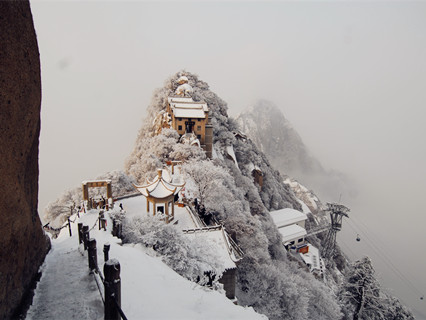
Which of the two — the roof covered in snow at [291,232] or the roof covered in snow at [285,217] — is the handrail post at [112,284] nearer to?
the roof covered in snow at [291,232]

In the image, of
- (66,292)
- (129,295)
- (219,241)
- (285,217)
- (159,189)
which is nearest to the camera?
(66,292)

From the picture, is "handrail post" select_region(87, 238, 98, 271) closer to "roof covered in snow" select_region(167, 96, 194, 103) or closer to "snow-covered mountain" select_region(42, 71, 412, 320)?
"snow-covered mountain" select_region(42, 71, 412, 320)

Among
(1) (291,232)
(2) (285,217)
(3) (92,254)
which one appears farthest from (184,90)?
(3) (92,254)

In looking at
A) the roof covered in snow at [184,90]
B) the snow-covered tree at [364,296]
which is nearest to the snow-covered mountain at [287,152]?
the roof covered in snow at [184,90]

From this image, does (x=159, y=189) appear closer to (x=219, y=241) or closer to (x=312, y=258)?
(x=219, y=241)

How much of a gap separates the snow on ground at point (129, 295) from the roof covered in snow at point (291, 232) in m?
36.5

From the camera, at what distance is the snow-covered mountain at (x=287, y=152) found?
148125 millimetres

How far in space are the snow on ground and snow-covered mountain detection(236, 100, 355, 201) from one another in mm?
138505

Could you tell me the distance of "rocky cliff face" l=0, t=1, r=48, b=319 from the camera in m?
5.14

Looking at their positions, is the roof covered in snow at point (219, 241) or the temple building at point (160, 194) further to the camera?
the temple building at point (160, 194)

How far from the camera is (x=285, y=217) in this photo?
4716 cm

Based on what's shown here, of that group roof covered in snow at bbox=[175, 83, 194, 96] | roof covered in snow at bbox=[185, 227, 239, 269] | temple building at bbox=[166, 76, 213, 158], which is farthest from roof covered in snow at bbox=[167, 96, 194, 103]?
roof covered in snow at bbox=[185, 227, 239, 269]

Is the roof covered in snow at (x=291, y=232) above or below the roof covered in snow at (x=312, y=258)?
above

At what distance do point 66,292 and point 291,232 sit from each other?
41.5 meters
